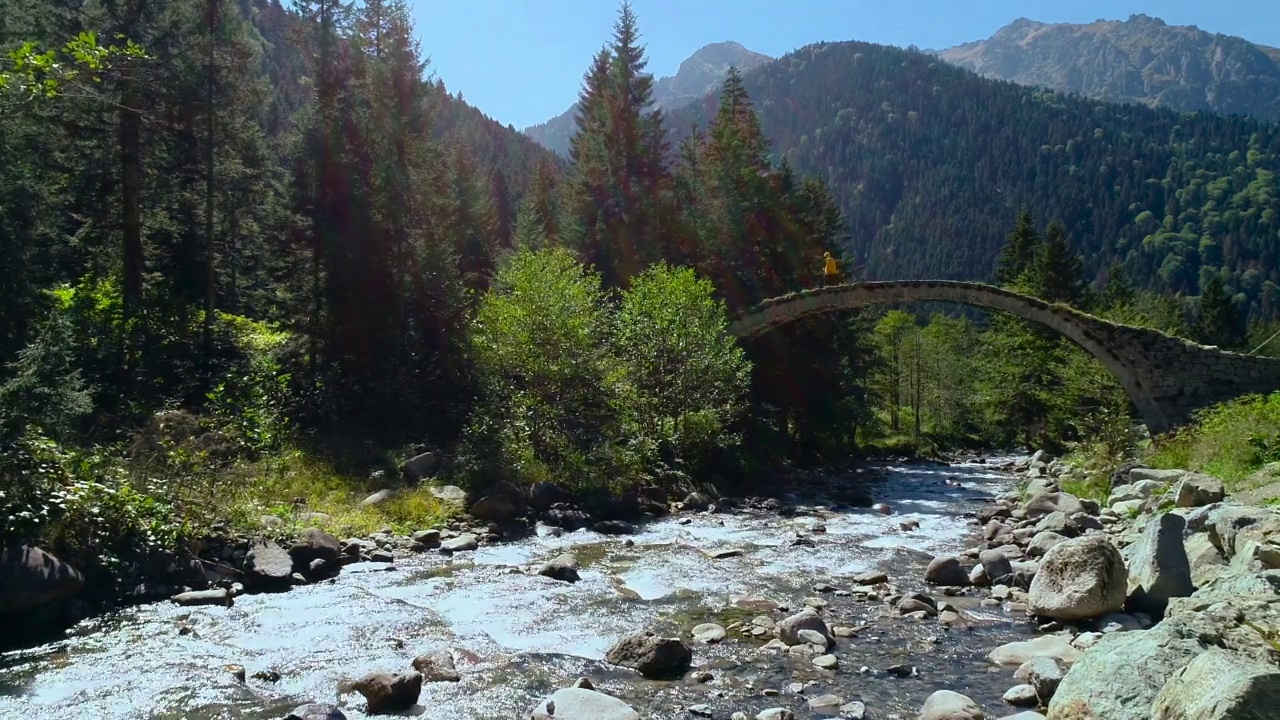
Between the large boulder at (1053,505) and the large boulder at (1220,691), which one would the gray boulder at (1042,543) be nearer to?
the large boulder at (1053,505)

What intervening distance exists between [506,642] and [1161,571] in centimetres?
670

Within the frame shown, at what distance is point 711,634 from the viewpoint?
8625 millimetres

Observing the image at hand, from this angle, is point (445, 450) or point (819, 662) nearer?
point (819, 662)

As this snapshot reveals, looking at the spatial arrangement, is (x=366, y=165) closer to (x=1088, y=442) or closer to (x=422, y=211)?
(x=422, y=211)

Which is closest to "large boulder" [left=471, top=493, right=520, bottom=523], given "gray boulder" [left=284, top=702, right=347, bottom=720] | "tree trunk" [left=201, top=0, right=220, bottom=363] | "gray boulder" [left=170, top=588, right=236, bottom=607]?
"gray boulder" [left=170, top=588, right=236, bottom=607]

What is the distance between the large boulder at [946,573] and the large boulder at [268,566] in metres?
8.27

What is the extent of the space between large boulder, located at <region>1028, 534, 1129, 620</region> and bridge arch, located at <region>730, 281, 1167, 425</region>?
1502 centimetres

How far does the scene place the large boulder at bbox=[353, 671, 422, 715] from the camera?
6586 millimetres

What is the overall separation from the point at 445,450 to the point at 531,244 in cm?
1584

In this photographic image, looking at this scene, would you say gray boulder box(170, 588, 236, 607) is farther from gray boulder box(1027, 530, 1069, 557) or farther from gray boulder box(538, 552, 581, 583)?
gray boulder box(1027, 530, 1069, 557)

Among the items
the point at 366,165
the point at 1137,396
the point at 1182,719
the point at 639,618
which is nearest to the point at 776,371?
the point at 1137,396

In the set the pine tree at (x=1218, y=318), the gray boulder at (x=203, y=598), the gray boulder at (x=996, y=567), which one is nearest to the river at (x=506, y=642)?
the gray boulder at (x=203, y=598)

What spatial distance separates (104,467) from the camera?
35.6 ft

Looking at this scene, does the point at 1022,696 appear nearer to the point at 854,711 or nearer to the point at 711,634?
the point at 854,711
